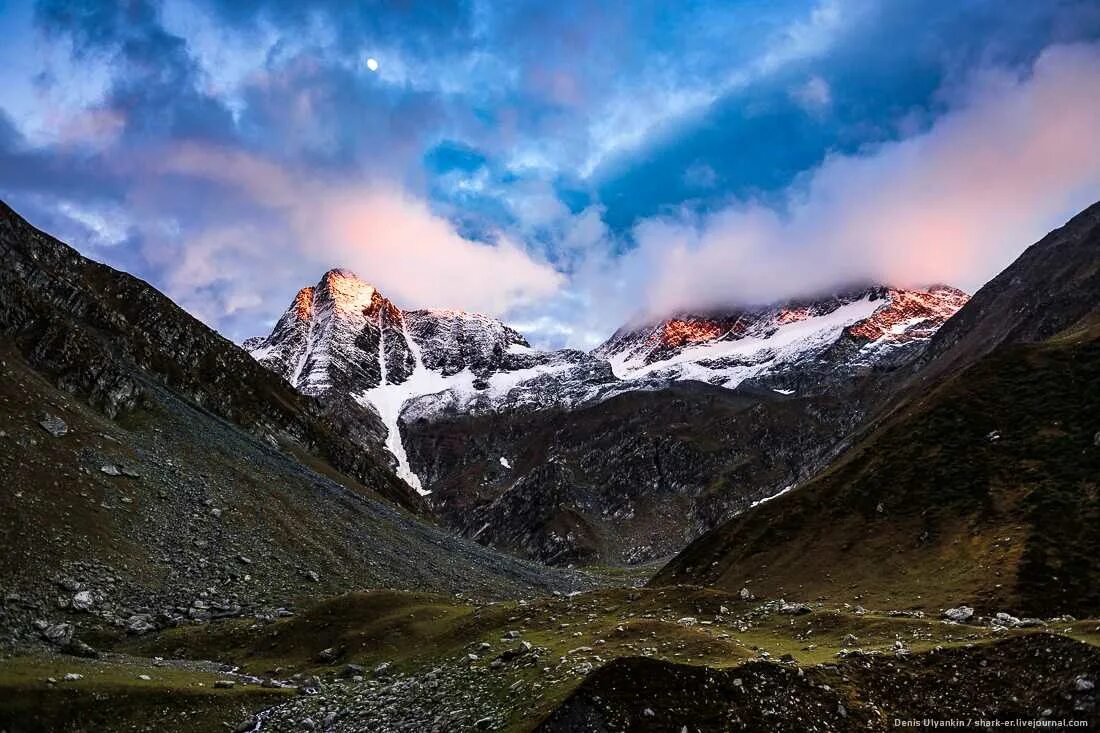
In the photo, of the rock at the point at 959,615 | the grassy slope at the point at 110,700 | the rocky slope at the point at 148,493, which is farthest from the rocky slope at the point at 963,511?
the grassy slope at the point at 110,700

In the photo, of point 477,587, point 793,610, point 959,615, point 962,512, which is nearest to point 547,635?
point 793,610

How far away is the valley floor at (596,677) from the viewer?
868 inches

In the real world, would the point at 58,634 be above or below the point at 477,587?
above

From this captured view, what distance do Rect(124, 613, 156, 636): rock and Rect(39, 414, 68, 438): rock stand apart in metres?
24.9

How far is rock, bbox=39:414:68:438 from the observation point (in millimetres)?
62131

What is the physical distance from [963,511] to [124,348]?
117 m

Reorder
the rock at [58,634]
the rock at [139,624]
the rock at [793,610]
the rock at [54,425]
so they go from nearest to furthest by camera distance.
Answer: the rock at [793,610] < the rock at [58,634] < the rock at [139,624] < the rock at [54,425]

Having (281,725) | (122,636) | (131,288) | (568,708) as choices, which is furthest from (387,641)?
(131,288)

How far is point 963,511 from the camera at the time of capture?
6041 centimetres

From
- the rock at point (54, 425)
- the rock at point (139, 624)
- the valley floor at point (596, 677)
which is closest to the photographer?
the valley floor at point (596, 677)

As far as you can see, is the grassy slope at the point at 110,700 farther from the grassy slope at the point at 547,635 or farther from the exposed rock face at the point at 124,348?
the exposed rock face at the point at 124,348

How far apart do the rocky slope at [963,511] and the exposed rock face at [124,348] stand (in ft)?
258

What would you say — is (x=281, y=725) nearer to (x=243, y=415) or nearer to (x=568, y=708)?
(x=568, y=708)

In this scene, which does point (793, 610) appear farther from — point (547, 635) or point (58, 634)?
point (58, 634)
